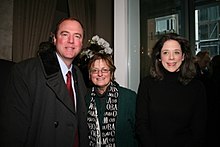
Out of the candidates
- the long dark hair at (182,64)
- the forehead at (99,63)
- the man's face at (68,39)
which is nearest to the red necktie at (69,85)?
the man's face at (68,39)

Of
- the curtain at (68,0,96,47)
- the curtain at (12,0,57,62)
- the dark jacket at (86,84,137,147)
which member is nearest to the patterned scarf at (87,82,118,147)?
the dark jacket at (86,84,137,147)

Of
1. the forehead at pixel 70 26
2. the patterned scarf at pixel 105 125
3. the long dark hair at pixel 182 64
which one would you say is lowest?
the patterned scarf at pixel 105 125

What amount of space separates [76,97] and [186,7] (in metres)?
1.44

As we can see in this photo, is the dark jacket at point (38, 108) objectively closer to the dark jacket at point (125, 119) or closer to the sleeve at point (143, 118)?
the dark jacket at point (125, 119)

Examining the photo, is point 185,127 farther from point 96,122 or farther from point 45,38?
point 45,38

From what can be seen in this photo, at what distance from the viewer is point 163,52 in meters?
1.56

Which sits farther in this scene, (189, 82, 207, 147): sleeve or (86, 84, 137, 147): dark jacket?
(86, 84, 137, 147): dark jacket

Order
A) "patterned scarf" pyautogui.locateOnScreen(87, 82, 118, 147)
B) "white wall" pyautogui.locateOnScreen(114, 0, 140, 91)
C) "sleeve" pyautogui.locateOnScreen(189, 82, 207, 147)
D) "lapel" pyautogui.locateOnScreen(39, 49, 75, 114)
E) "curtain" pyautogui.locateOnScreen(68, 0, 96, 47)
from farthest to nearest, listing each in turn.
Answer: "curtain" pyautogui.locateOnScreen(68, 0, 96, 47) < "white wall" pyautogui.locateOnScreen(114, 0, 140, 91) < "patterned scarf" pyautogui.locateOnScreen(87, 82, 118, 147) < "sleeve" pyautogui.locateOnScreen(189, 82, 207, 147) < "lapel" pyautogui.locateOnScreen(39, 49, 75, 114)

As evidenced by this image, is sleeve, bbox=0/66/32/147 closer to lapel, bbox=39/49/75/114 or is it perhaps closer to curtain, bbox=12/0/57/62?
lapel, bbox=39/49/75/114

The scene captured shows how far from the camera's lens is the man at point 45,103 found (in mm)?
1237

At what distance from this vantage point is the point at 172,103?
5.01 ft

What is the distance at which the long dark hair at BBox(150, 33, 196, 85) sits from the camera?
60.9 inches

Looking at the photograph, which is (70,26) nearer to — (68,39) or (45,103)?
(68,39)

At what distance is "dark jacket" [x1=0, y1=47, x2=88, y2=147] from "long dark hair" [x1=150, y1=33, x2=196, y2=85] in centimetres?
68
